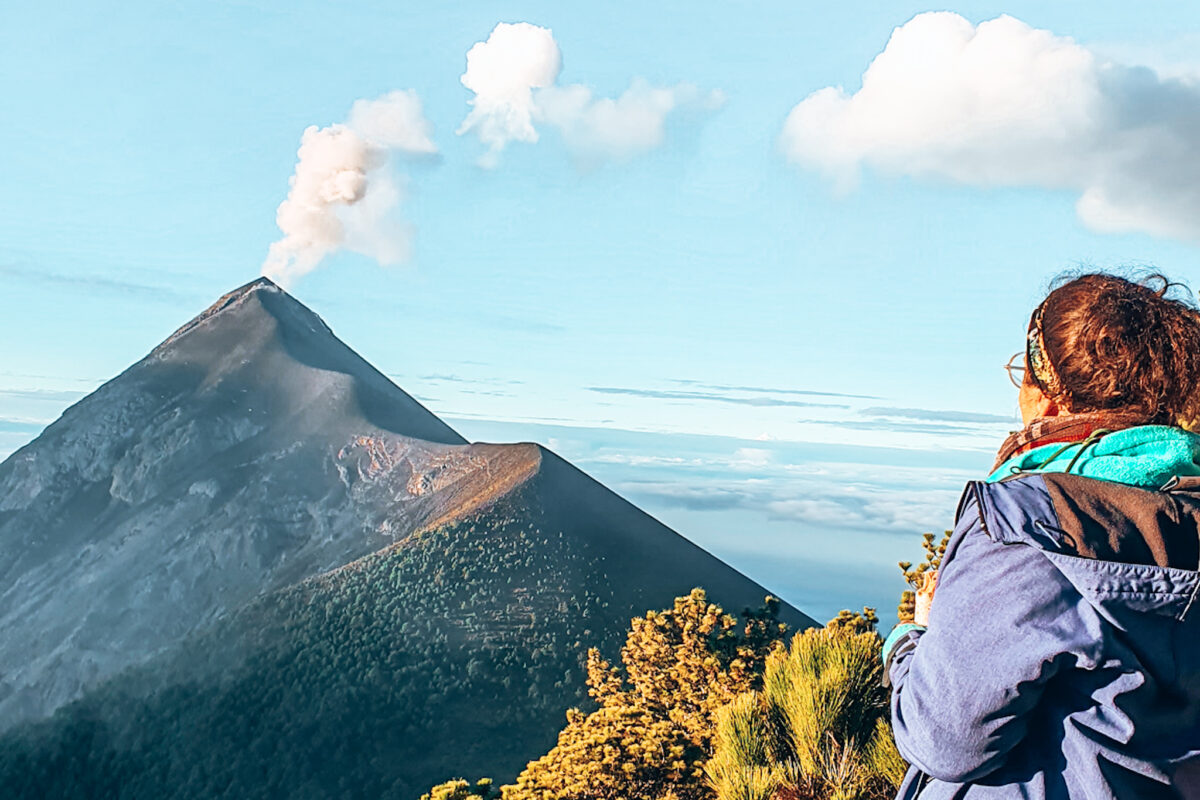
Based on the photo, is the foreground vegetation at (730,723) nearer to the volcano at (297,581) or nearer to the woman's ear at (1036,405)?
the woman's ear at (1036,405)

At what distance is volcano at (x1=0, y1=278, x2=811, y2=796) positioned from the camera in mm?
25562

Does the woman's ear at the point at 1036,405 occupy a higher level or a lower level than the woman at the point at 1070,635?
higher

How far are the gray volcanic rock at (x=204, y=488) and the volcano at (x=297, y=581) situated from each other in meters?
0.09

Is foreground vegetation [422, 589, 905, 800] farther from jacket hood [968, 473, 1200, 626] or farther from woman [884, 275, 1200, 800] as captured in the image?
jacket hood [968, 473, 1200, 626]

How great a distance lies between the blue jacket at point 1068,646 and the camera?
5.03ft

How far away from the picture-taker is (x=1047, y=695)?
5.31ft

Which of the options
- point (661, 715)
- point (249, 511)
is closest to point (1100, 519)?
point (661, 715)

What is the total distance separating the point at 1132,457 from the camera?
1.66 metres

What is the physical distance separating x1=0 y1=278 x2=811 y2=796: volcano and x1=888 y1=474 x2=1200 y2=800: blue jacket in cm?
2294

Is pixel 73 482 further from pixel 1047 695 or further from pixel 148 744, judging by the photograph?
pixel 1047 695

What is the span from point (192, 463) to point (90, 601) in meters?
7.17

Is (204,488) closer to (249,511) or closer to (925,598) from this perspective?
(249,511)

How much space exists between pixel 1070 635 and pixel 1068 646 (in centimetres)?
2

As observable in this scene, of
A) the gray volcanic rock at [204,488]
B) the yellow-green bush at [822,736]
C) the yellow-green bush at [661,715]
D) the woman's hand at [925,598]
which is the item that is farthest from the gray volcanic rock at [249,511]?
the woman's hand at [925,598]
